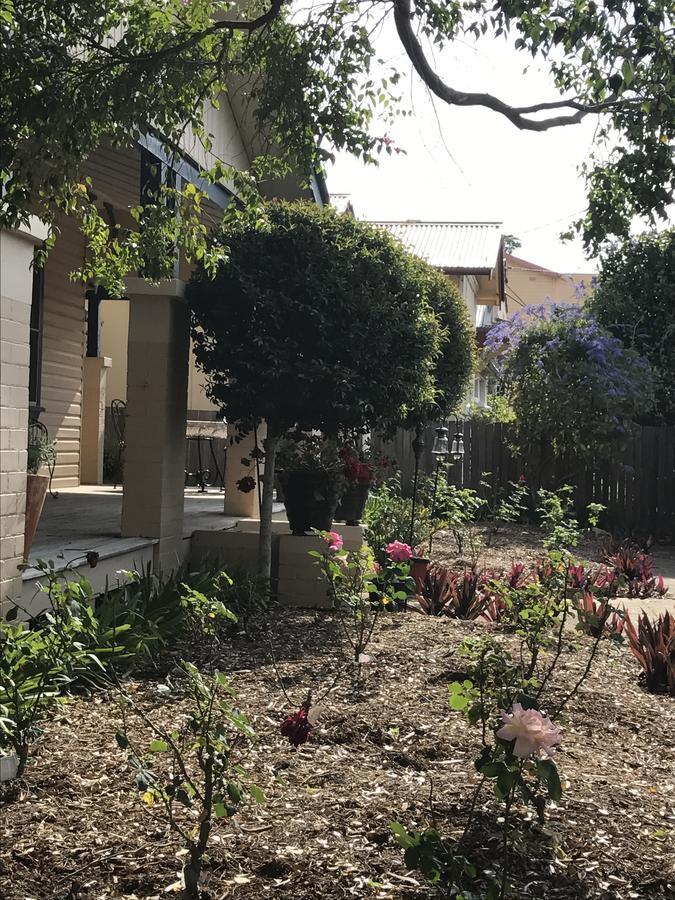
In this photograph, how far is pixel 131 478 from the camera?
659 centimetres

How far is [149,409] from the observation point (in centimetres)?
659

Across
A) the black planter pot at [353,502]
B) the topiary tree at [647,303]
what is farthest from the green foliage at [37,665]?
the topiary tree at [647,303]

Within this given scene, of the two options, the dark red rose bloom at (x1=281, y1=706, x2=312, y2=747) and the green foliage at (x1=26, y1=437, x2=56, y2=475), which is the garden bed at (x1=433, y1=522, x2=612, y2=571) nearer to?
the green foliage at (x1=26, y1=437, x2=56, y2=475)

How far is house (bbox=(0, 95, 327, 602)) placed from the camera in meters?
4.57

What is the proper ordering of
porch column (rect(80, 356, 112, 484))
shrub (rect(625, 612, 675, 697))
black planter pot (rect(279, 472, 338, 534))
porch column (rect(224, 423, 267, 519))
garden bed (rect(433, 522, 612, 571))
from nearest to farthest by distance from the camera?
shrub (rect(625, 612, 675, 697)) < black planter pot (rect(279, 472, 338, 534)) < porch column (rect(224, 423, 267, 519)) < garden bed (rect(433, 522, 612, 571)) < porch column (rect(80, 356, 112, 484))

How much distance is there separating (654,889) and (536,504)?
12223 mm

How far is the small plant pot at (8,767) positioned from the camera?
3287 millimetres

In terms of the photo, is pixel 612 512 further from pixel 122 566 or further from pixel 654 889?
pixel 654 889

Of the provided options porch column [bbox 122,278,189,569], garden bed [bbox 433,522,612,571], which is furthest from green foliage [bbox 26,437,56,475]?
garden bed [bbox 433,522,612,571]

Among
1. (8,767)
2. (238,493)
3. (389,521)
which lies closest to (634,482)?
(389,521)

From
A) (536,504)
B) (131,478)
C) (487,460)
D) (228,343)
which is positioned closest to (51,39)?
(228,343)

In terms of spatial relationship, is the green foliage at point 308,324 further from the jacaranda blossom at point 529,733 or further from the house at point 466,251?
the house at point 466,251

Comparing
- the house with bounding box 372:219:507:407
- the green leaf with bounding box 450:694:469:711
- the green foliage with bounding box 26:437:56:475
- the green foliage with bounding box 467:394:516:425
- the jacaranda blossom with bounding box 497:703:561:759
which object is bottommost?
the green leaf with bounding box 450:694:469:711

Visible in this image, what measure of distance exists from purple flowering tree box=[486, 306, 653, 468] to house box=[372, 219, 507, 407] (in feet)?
23.1
